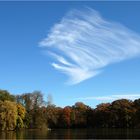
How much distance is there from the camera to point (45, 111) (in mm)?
136750

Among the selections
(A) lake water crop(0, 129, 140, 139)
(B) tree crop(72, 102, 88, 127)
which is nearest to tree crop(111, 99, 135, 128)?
(B) tree crop(72, 102, 88, 127)

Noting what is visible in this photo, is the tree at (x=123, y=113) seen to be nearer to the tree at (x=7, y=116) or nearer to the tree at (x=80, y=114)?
the tree at (x=80, y=114)

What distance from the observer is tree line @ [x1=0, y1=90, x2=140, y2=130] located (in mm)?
130250

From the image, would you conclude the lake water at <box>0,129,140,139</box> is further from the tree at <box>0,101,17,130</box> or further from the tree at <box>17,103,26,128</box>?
the tree at <box>17,103,26,128</box>

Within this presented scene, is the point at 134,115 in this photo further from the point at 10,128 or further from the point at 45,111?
the point at 10,128

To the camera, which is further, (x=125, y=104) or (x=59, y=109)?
(x=59, y=109)

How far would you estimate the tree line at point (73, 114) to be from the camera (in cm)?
13025

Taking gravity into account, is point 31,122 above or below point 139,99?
below

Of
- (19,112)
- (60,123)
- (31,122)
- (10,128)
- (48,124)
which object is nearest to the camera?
(10,128)

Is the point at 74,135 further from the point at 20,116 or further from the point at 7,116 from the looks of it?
the point at 20,116

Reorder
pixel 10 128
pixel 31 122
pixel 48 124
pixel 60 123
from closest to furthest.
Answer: pixel 10 128 < pixel 31 122 < pixel 48 124 < pixel 60 123

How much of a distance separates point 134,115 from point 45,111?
112 feet

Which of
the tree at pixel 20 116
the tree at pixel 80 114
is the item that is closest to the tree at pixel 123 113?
the tree at pixel 80 114

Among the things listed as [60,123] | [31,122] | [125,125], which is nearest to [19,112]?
[31,122]
